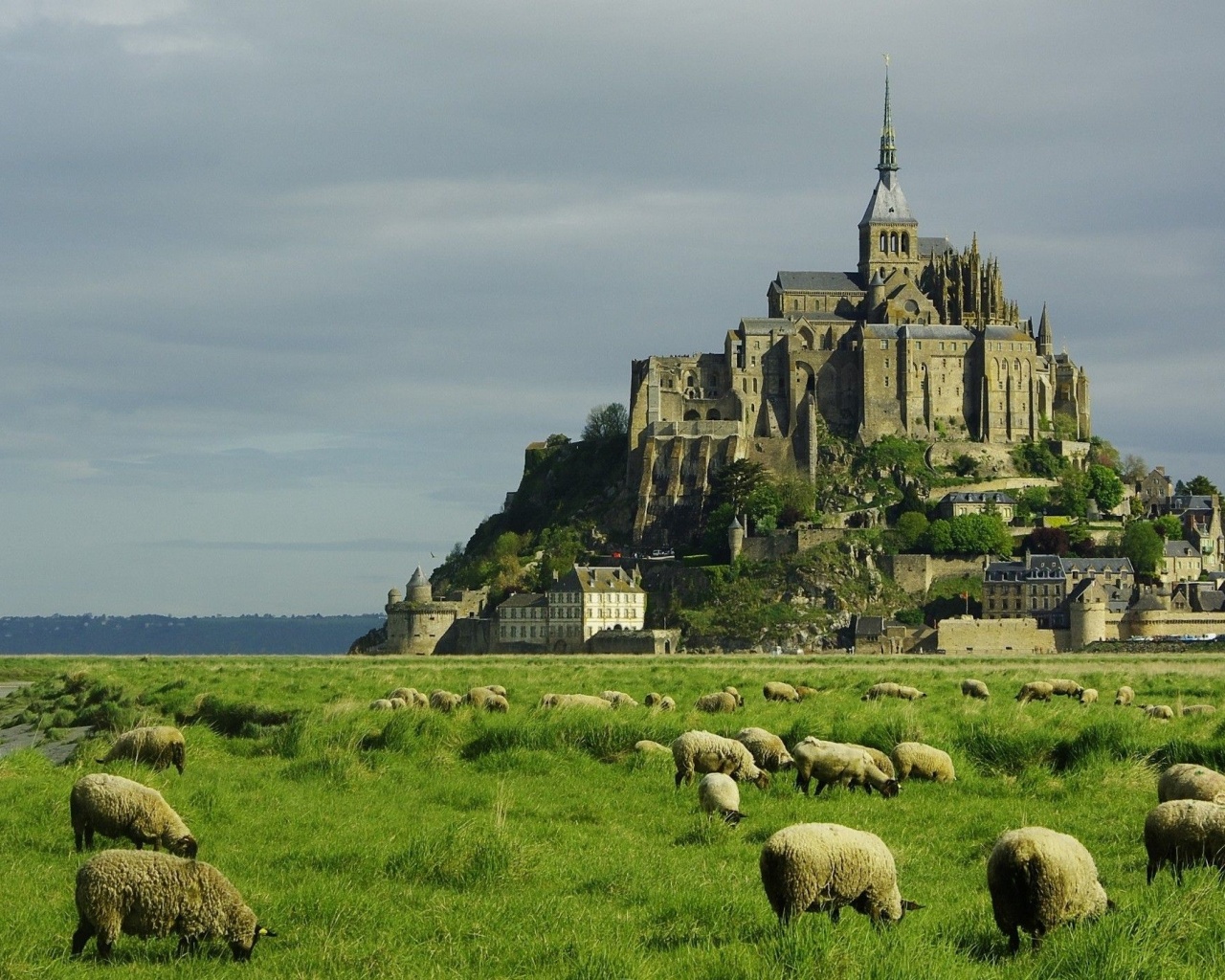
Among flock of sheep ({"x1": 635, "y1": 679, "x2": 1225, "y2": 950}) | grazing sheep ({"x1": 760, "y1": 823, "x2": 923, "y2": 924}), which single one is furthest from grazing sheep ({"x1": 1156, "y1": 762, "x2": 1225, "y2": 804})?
grazing sheep ({"x1": 760, "y1": 823, "x2": 923, "y2": 924})

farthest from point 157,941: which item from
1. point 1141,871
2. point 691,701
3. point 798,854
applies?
point 691,701

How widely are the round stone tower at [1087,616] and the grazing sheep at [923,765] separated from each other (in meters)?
79.5

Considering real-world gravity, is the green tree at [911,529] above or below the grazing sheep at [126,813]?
above

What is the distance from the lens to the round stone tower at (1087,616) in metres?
98.0

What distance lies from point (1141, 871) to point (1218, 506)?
110139 millimetres

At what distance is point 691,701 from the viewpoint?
114ft

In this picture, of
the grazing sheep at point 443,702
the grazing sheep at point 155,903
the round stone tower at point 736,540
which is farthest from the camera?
the round stone tower at point 736,540

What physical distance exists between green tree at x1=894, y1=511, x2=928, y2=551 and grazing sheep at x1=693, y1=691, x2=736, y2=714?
7999cm

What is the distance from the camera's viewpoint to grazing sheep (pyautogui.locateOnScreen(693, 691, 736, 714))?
30.0 m

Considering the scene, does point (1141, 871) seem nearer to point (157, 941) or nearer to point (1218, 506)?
point (157, 941)

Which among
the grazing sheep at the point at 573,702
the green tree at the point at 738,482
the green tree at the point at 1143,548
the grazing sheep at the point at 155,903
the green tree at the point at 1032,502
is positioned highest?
the green tree at the point at 738,482

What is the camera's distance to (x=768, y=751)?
2189cm

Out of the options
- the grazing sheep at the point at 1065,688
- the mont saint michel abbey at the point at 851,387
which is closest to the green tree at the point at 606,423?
the mont saint michel abbey at the point at 851,387

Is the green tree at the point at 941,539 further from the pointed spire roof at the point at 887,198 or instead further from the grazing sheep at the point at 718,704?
the grazing sheep at the point at 718,704
